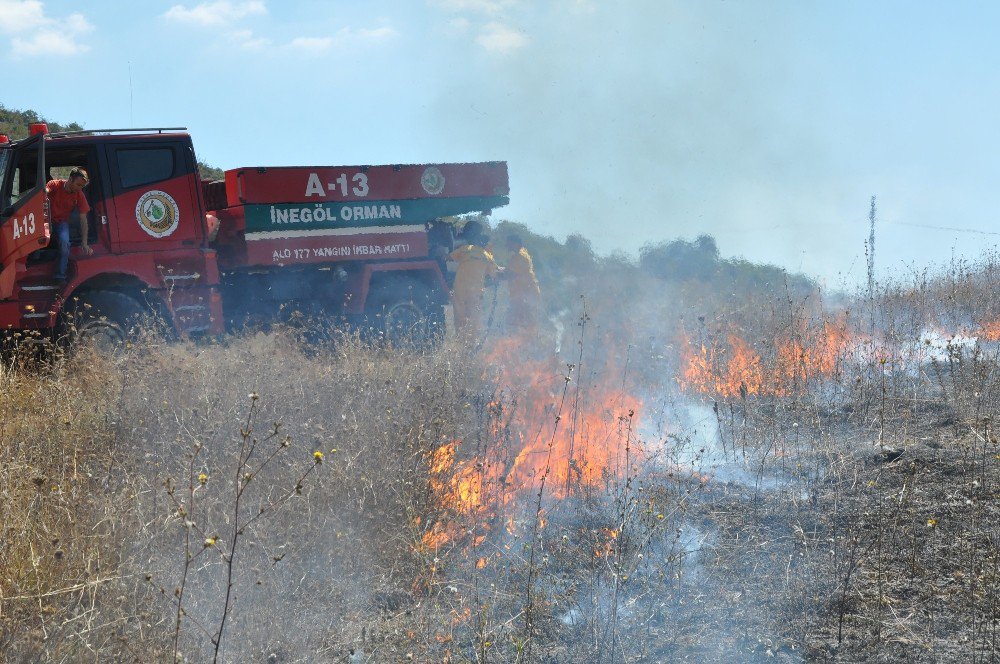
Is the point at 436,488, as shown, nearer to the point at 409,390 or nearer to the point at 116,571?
the point at 409,390

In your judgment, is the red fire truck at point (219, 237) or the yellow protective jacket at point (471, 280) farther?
the yellow protective jacket at point (471, 280)

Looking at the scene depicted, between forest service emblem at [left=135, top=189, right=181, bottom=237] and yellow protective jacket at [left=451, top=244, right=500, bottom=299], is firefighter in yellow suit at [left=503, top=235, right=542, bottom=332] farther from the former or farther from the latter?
forest service emblem at [left=135, top=189, right=181, bottom=237]

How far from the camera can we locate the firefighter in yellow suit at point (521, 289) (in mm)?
11883

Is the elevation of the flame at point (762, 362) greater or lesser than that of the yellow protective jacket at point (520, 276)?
lesser

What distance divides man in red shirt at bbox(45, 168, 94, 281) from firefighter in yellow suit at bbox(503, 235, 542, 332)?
542 cm

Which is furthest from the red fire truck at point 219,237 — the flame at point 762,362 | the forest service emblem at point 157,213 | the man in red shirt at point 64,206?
the flame at point 762,362

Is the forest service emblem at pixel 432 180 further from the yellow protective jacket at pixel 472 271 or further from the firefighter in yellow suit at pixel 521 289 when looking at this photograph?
the firefighter in yellow suit at pixel 521 289

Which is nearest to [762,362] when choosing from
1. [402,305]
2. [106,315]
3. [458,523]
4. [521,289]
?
[521,289]

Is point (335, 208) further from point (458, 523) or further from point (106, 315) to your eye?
point (458, 523)

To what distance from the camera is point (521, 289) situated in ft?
39.2

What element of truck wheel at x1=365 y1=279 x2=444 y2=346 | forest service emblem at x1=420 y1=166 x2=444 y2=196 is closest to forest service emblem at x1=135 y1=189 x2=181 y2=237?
truck wheel at x1=365 y1=279 x2=444 y2=346

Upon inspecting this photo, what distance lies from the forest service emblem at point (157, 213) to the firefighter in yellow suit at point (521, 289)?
14.5ft

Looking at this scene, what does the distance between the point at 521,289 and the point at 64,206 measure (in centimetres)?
576

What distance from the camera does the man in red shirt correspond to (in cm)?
941
